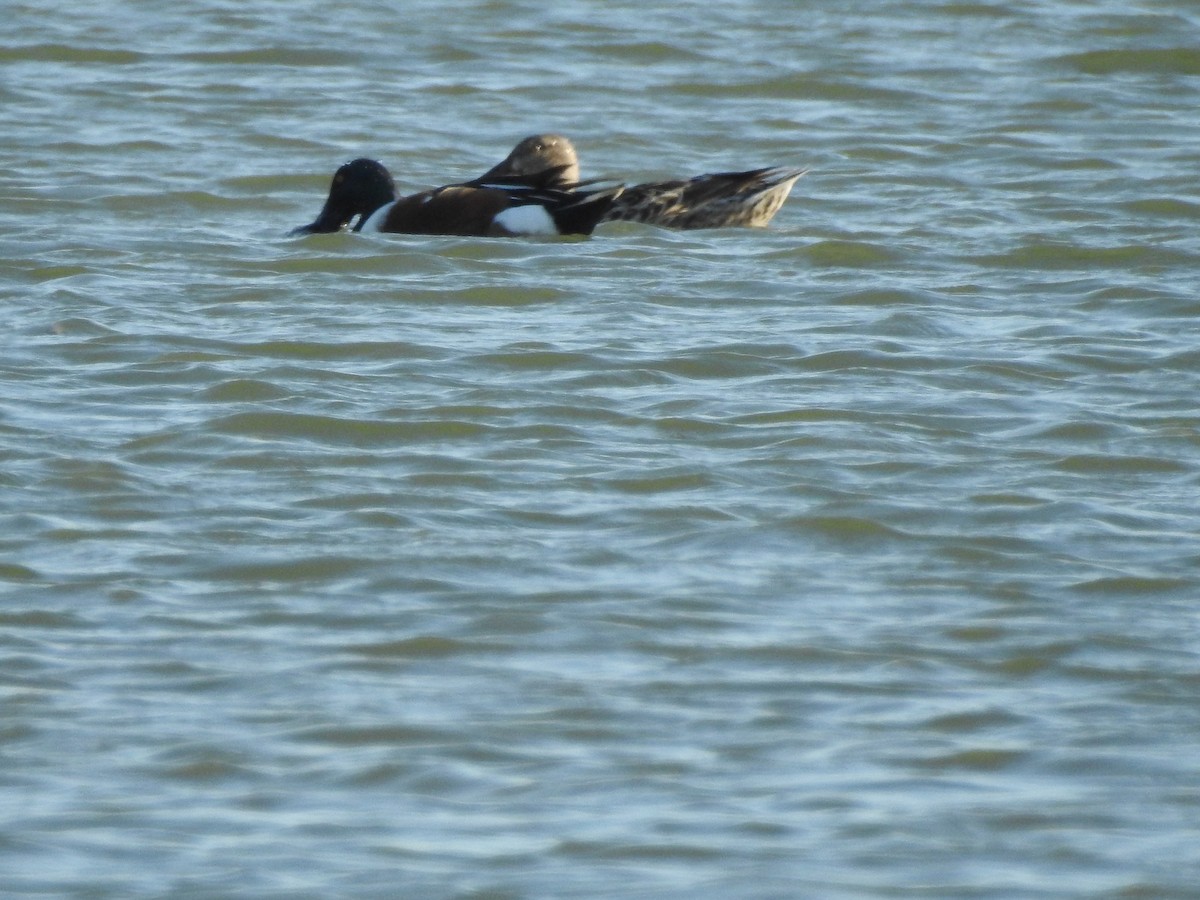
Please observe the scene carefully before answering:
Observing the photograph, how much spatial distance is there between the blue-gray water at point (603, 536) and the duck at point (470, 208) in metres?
0.19

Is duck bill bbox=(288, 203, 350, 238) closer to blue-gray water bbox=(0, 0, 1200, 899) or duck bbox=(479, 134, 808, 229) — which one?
blue-gray water bbox=(0, 0, 1200, 899)

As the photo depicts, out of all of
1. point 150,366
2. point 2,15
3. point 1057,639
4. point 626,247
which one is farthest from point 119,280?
point 2,15

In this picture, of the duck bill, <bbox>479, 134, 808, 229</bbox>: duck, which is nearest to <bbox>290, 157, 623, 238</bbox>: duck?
the duck bill

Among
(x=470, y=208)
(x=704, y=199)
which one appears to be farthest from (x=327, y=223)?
(x=704, y=199)

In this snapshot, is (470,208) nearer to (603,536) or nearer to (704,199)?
(704,199)

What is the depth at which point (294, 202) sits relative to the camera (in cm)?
1184

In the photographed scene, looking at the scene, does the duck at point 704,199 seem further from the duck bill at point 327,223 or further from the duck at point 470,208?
the duck bill at point 327,223

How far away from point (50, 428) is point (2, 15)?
33.1 ft

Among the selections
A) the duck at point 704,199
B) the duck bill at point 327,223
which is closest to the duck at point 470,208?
the duck bill at point 327,223

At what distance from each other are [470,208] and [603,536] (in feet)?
15.3

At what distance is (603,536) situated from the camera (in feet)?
20.5

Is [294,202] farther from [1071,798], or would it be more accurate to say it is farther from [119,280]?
[1071,798]

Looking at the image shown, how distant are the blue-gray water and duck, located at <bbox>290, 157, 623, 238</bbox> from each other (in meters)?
0.19

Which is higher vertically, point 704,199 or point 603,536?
point 704,199
